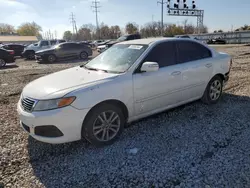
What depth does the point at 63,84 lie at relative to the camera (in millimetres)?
3287

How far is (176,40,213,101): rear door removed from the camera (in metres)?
4.30

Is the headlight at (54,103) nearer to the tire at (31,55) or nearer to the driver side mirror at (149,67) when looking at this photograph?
the driver side mirror at (149,67)

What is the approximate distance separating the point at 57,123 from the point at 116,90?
3.27 feet

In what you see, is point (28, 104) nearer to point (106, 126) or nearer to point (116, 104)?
point (106, 126)

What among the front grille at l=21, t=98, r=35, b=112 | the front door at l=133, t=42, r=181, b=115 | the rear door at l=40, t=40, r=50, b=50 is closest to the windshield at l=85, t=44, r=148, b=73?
the front door at l=133, t=42, r=181, b=115

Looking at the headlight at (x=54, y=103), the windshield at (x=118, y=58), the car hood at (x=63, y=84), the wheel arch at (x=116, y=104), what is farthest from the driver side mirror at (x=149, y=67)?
the headlight at (x=54, y=103)

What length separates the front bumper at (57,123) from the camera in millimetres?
2914

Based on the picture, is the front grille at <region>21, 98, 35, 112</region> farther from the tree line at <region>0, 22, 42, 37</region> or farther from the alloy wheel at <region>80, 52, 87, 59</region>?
the tree line at <region>0, 22, 42, 37</region>

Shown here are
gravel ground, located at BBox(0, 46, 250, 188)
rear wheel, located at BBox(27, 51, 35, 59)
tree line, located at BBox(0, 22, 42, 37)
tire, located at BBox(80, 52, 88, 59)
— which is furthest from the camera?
tree line, located at BBox(0, 22, 42, 37)

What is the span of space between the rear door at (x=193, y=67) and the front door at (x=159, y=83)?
188 mm

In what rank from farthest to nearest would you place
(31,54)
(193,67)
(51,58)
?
1. (31,54)
2. (51,58)
3. (193,67)

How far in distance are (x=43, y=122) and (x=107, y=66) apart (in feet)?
5.09

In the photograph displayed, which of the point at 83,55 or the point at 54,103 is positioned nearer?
the point at 54,103

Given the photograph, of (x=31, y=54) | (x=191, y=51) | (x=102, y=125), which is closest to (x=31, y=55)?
(x=31, y=54)
